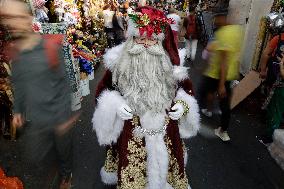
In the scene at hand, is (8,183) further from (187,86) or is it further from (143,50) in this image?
(187,86)

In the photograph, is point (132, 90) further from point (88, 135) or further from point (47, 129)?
point (88, 135)

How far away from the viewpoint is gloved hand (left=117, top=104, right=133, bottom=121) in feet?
9.62

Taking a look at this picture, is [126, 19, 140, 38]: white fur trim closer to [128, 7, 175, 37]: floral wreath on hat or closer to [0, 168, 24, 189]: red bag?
[128, 7, 175, 37]: floral wreath on hat

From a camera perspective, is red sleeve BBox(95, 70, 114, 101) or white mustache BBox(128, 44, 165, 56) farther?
red sleeve BBox(95, 70, 114, 101)

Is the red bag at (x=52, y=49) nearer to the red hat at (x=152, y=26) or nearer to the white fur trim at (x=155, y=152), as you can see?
the red hat at (x=152, y=26)

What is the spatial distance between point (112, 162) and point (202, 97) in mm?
2663

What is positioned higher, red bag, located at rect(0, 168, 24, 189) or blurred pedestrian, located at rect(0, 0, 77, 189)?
blurred pedestrian, located at rect(0, 0, 77, 189)

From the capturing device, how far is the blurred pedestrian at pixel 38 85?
2693 millimetres

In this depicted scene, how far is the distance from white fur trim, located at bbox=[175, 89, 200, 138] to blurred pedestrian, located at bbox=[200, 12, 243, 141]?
1.48 m

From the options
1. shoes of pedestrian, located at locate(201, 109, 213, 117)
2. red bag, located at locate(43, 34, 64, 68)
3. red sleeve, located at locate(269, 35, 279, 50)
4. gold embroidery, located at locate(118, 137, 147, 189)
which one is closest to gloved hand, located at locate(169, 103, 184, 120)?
gold embroidery, located at locate(118, 137, 147, 189)

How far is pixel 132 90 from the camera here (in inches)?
118

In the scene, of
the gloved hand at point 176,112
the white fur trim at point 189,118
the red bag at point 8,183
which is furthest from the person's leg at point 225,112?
the red bag at point 8,183

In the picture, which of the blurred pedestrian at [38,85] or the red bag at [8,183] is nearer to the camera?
the blurred pedestrian at [38,85]

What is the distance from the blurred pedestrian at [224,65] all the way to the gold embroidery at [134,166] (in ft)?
6.77
